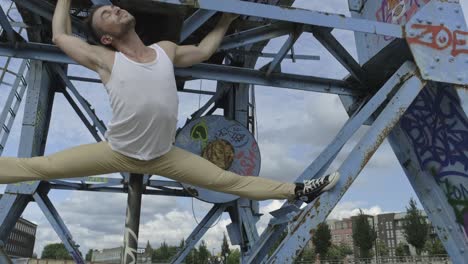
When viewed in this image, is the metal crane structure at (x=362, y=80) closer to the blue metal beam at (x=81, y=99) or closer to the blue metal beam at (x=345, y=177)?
the blue metal beam at (x=345, y=177)

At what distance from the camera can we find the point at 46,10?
4332 millimetres

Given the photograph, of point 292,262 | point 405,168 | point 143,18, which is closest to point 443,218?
point 405,168

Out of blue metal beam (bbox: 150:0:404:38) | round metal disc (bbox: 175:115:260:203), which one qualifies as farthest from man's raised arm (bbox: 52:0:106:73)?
round metal disc (bbox: 175:115:260:203)

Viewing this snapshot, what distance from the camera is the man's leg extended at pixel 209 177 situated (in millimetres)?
2533

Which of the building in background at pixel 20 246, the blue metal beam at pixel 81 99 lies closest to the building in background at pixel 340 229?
the building in background at pixel 20 246

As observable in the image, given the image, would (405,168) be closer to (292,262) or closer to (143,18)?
(292,262)

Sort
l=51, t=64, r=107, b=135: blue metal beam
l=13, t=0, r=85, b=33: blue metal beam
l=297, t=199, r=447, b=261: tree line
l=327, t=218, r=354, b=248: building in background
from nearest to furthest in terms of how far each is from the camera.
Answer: l=13, t=0, r=85, b=33: blue metal beam, l=51, t=64, r=107, b=135: blue metal beam, l=297, t=199, r=447, b=261: tree line, l=327, t=218, r=354, b=248: building in background

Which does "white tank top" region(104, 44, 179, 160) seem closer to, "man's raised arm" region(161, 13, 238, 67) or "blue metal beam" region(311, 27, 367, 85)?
"man's raised arm" region(161, 13, 238, 67)

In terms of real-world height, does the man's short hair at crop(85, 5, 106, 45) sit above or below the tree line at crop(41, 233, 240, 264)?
below

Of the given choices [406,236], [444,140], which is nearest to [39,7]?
[444,140]

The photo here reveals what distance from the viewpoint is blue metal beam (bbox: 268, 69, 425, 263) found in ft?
11.1

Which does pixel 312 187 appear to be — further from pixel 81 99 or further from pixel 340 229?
pixel 340 229

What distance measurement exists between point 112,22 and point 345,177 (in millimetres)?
2240

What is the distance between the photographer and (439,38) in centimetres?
407
